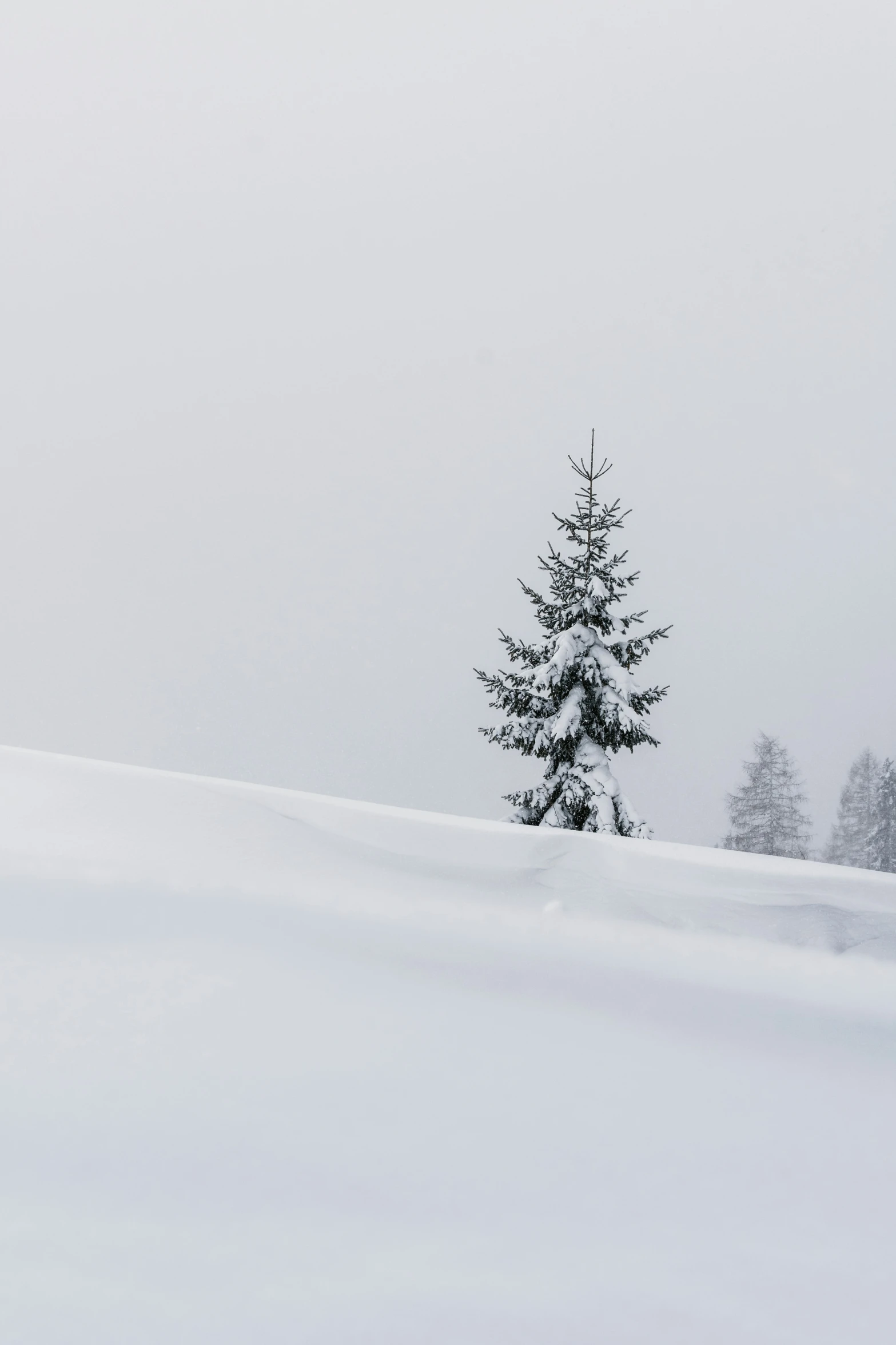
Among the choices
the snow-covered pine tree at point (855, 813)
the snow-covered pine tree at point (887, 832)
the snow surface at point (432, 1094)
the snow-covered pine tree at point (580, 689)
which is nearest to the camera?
the snow surface at point (432, 1094)

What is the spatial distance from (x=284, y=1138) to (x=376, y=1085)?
0.11 metres

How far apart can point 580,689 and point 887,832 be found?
17954mm

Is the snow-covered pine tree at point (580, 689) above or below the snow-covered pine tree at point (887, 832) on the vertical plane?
above

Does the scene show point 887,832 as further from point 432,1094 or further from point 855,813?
point 432,1094

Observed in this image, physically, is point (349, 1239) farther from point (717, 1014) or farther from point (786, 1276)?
point (717, 1014)

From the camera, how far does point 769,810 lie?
1031 inches

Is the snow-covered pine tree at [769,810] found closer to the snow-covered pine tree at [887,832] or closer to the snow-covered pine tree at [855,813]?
Answer: the snow-covered pine tree at [887,832]

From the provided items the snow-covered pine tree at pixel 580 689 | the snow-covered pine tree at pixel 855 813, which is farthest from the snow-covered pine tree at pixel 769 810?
the snow-covered pine tree at pixel 580 689

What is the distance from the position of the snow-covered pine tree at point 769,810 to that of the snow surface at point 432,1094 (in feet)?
86.1

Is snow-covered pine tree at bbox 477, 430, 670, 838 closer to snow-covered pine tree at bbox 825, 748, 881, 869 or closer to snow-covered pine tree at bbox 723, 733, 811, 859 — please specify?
snow-covered pine tree at bbox 723, 733, 811, 859

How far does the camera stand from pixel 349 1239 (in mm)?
705

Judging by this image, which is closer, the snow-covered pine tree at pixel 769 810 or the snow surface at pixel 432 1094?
the snow surface at pixel 432 1094

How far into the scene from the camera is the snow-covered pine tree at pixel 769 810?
25.8 meters

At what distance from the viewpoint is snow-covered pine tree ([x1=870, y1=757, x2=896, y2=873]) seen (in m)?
24.7
